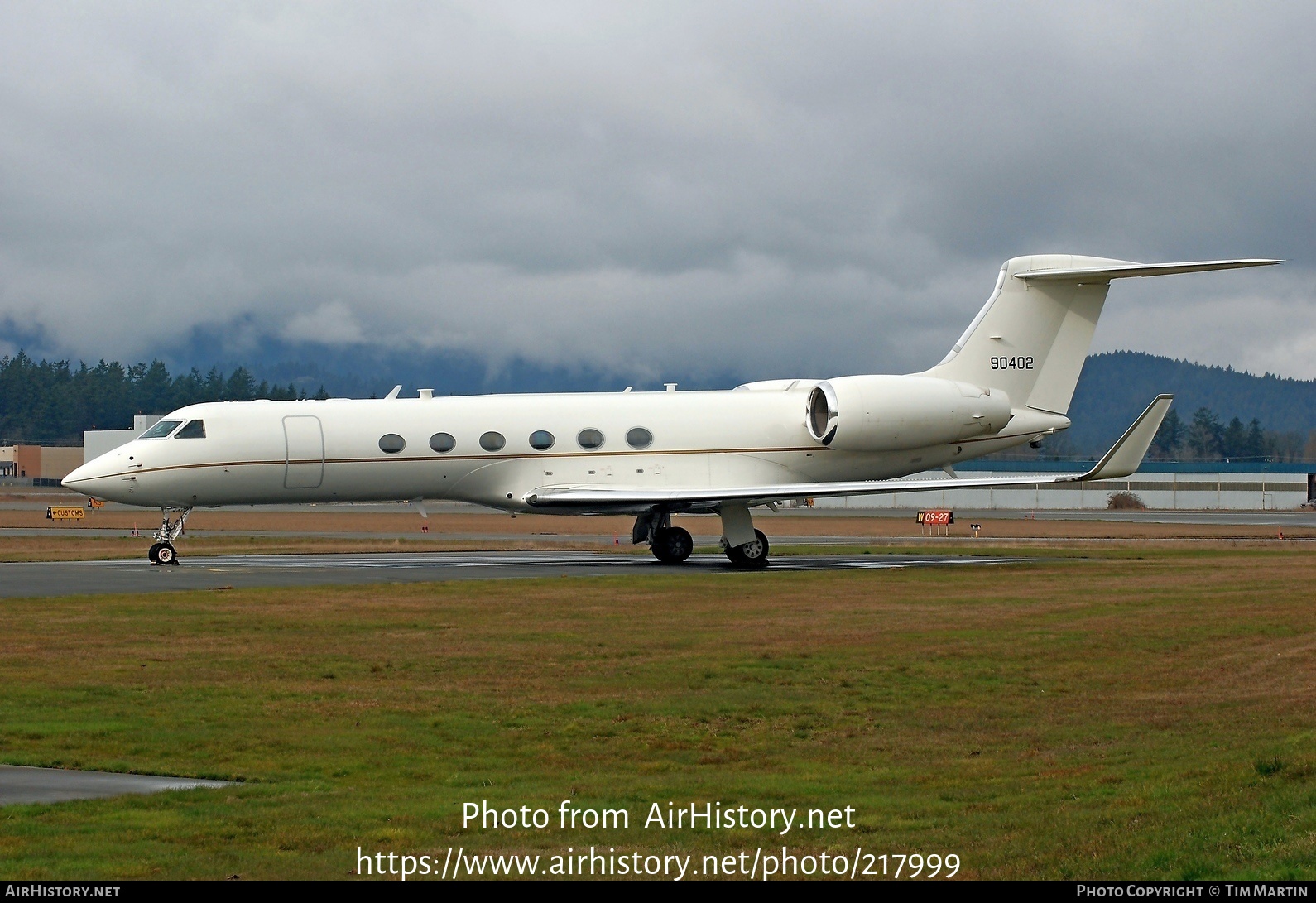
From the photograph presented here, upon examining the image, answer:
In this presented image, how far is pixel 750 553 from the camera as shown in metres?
29.9

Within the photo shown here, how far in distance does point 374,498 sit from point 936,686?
18.6 meters

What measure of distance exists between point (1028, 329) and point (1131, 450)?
4948mm

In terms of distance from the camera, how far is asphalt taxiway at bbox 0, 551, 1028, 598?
80.4 feet

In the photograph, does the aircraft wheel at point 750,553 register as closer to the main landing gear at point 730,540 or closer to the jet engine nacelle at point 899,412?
the main landing gear at point 730,540

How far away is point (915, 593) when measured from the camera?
23203mm

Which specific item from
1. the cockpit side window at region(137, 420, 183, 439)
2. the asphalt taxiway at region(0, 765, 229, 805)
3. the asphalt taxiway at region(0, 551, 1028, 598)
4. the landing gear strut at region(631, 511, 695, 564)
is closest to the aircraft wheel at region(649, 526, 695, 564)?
the landing gear strut at region(631, 511, 695, 564)

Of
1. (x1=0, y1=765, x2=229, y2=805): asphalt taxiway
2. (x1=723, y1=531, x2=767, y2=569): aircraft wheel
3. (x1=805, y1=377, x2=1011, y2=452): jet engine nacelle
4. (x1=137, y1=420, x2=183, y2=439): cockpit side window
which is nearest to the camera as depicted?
(x1=0, y1=765, x2=229, y2=805): asphalt taxiway

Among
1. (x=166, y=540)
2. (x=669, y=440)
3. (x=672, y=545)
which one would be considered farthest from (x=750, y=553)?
(x=166, y=540)

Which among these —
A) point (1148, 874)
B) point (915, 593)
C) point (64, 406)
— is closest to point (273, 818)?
point (1148, 874)

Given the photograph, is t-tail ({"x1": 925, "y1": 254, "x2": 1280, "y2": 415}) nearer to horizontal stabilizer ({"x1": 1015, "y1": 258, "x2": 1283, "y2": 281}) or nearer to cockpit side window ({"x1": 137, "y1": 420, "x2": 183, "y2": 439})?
horizontal stabilizer ({"x1": 1015, "y1": 258, "x2": 1283, "y2": 281})

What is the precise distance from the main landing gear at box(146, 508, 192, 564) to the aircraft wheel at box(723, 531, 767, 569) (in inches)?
452

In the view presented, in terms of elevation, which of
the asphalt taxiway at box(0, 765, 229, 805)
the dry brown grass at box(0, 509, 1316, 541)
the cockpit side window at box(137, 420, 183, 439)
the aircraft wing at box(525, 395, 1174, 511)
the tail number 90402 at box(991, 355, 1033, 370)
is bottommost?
the asphalt taxiway at box(0, 765, 229, 805)

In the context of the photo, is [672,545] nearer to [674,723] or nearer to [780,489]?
[780,489]

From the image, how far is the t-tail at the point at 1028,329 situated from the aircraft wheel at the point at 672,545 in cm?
700
